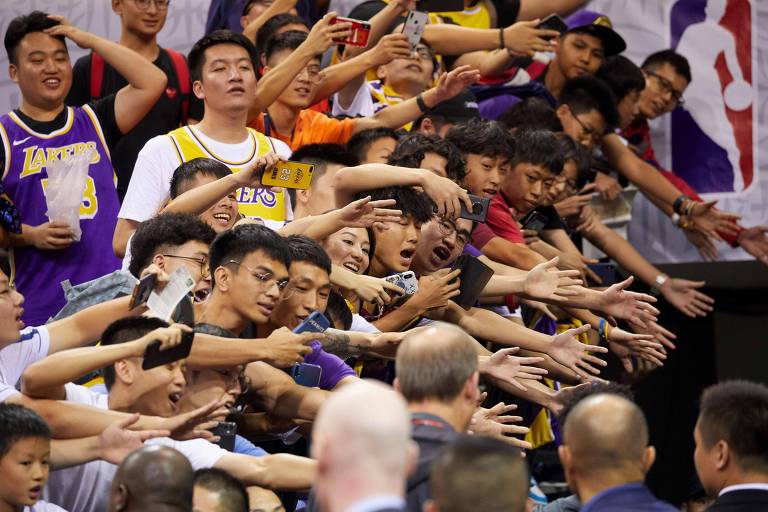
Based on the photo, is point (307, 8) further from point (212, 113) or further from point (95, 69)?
point (212, 113)

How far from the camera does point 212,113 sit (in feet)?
19.3

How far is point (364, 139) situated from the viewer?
21.0ft

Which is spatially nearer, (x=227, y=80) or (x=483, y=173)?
(x=227, y=80)

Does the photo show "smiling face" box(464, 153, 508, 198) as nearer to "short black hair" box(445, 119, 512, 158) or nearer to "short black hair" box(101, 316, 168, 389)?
"short black hair" box(445, 119, 512, 158)

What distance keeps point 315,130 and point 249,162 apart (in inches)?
36.7

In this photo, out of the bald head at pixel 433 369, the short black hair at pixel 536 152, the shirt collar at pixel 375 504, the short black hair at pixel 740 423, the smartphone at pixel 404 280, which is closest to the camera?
the shirt collar at pixel 375 504

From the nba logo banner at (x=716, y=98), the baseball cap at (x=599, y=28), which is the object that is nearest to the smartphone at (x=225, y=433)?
the baseball cap at (x=599, y=28)

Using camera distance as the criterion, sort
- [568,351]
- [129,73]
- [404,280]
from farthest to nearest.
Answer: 1. [129,73]
2. [568,351]
3. [404,280]

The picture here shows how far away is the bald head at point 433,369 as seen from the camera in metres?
3.32

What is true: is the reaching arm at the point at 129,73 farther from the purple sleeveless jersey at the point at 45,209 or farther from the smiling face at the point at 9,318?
the smiling face at the point at 9,318

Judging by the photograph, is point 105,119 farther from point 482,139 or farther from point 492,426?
point 492,426

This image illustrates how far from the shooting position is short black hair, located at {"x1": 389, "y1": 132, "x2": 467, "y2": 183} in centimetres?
605

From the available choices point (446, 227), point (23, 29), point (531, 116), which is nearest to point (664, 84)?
point (531, 116)

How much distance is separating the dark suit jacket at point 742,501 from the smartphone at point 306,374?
1.36m
